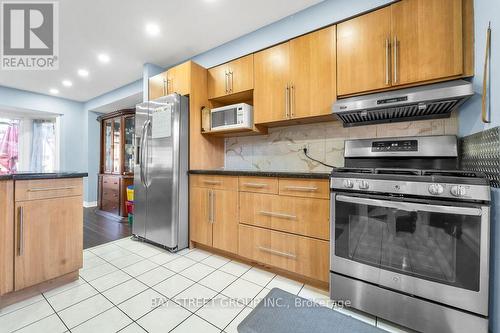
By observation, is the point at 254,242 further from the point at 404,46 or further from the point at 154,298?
the point at 404,46

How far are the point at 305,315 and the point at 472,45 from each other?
2062 mm

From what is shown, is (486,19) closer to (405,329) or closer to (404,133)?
(404,133)

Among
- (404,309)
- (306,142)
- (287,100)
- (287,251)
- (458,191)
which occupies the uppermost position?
(287,100)

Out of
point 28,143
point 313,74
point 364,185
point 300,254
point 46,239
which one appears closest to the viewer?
point 364,185

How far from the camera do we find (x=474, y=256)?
3.41 feet

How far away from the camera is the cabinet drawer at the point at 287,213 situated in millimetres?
1601

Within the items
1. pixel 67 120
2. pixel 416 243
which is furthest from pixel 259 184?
pixel 67 120

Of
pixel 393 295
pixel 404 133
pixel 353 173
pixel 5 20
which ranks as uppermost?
pixel 5 20

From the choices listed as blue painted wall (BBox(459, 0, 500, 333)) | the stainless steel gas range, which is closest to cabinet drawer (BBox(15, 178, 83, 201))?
the stainless steel gas range

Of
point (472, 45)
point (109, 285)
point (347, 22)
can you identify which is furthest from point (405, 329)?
point (347, 22)

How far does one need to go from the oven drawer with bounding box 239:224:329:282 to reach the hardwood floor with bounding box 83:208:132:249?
2.04 metres

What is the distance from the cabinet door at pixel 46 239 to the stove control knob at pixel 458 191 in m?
2.62

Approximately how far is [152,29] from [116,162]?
300 centimetres

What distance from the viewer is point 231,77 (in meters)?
2.44
